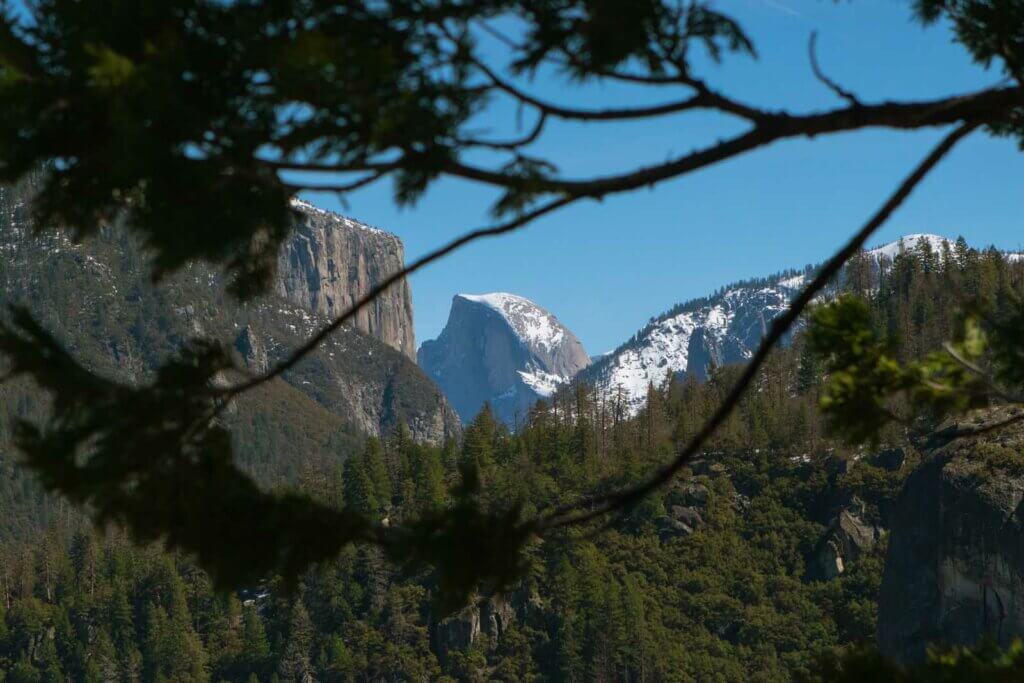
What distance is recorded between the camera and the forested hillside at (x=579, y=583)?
7688 cm

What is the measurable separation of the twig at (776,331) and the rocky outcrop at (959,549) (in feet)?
166

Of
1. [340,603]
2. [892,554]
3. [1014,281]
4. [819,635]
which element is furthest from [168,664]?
[1014,281]

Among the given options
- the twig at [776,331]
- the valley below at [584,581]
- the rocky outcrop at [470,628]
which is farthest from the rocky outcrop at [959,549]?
the twig at [776,331]

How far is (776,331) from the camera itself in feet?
14.7

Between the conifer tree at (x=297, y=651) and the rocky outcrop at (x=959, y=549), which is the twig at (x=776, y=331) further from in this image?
the conifer tree at (x=297, y=651)

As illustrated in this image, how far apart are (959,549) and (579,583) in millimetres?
31184

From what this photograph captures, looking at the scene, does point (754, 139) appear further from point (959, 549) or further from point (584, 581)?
point (584, 581)

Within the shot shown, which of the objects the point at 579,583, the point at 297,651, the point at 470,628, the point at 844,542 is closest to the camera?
the point at 470,628

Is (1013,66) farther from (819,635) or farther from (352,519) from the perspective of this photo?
(819,635)

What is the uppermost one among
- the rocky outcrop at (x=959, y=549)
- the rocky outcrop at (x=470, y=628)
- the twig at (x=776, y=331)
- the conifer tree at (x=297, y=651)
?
the rocky outcrop at (x=959, y=549)

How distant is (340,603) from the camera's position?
8394 cm

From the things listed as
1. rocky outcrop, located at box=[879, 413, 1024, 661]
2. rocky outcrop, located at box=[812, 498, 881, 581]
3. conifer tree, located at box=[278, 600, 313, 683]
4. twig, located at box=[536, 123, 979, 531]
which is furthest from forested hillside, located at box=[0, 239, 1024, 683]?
twig, located at box=[536, 123, 979, 531]

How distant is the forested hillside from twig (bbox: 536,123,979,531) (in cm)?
6753

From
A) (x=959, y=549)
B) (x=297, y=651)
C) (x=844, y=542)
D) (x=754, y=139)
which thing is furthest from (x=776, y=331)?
(x=297, y=651)
